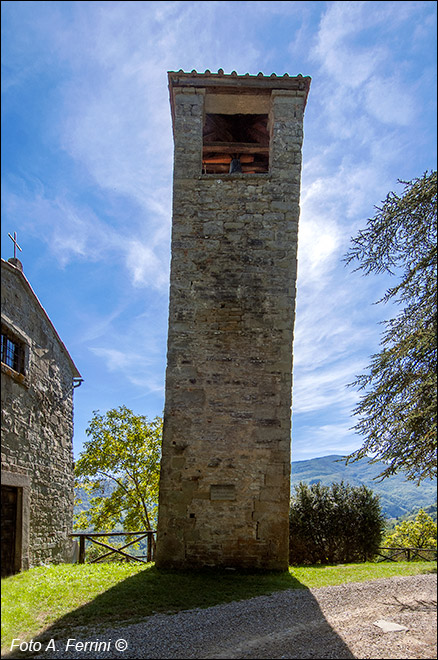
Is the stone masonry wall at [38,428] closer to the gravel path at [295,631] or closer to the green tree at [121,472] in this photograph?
the gravel path at [295,631]

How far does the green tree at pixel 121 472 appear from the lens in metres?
17.1

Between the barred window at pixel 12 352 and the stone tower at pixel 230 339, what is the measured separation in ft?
8.08

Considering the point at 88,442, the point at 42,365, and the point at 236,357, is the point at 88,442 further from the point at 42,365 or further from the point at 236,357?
the point at 236,357

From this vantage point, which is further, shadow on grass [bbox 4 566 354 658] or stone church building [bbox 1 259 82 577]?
stone church building [bbox 1 259 82 577]

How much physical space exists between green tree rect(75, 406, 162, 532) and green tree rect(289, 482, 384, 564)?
6.82 m

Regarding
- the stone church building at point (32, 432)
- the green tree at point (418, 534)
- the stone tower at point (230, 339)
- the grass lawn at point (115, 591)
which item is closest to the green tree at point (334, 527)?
the grass lawn at point (115, 591)

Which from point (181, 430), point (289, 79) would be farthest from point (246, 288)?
point (289, 79)

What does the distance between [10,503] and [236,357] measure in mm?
4227

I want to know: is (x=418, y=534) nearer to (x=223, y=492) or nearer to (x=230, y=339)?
(x=223, y=492)

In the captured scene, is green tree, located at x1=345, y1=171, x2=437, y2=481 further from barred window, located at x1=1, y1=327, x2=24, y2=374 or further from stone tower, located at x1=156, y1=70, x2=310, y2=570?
barred window, located at x1=1, y1=327, x2=24, y2=374

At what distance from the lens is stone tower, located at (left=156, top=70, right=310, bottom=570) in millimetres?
7609

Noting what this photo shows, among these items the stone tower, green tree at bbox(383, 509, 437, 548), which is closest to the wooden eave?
the stone tower

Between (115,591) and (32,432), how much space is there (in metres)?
2.95

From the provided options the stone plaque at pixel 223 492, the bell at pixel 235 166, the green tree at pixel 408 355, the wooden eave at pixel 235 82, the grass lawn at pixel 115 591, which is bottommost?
the grass lawn at pixel 115 591
